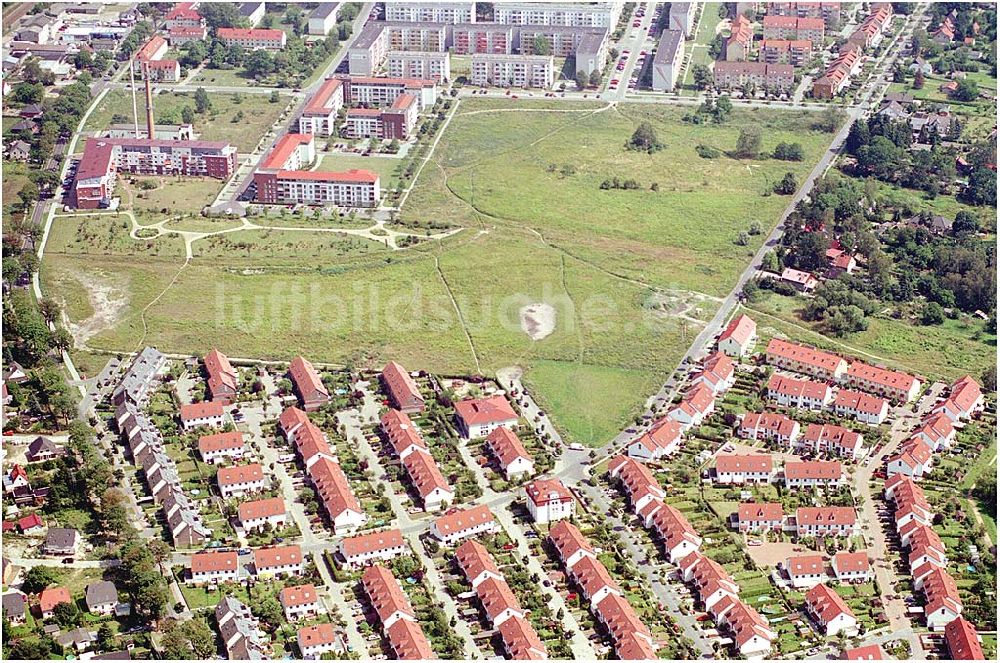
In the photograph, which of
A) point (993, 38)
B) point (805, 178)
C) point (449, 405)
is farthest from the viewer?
point (993, 38)

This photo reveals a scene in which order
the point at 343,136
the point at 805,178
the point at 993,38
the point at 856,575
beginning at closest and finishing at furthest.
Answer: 1. the point at 856,575
2. the point at 805,178
3. the point at 343,136
4. the point at 993,38

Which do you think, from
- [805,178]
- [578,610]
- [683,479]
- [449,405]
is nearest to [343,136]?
[805,178]

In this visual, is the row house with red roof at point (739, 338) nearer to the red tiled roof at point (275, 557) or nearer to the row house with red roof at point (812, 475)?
the row house with red roof at point (812, 475)

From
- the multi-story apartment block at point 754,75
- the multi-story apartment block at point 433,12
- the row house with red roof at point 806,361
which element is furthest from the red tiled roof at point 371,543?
the multi-story apartment block at point 433,12

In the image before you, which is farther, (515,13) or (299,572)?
(515,13)

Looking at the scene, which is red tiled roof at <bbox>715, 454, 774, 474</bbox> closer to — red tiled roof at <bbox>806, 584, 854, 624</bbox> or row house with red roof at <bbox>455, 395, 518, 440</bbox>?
red tiled roof at <bbox>806, 584, 854, 624</bbox>

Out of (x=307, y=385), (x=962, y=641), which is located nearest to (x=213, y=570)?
(x=307, y=385)

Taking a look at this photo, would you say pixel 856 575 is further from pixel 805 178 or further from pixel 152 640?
pixel 805 178
